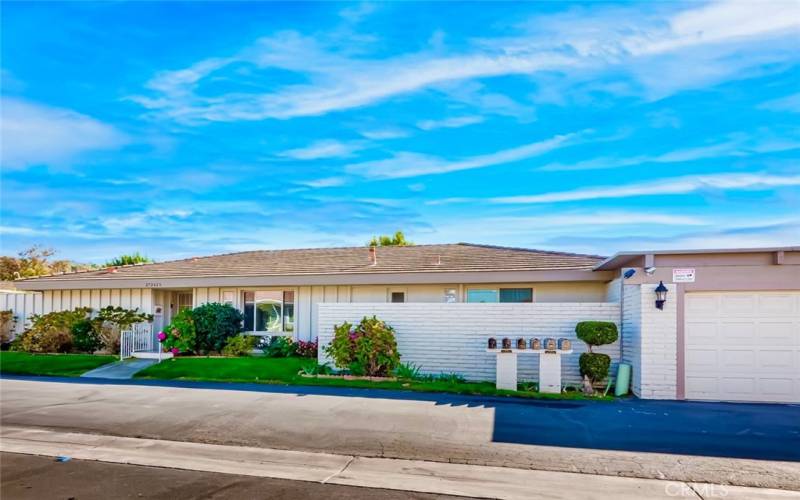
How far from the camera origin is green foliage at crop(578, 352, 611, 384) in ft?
42.8

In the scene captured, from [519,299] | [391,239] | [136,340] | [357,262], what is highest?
[391,239]

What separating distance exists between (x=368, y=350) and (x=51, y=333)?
1331 centimetres

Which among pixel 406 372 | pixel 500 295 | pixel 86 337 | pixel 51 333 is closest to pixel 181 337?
pixel 86 337

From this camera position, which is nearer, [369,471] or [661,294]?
[369,471]

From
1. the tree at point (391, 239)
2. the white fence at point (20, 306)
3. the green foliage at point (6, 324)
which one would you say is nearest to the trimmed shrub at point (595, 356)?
the white fence at point (20, 306)

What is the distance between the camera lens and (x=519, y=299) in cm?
1830

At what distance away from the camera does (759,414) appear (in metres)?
10.2

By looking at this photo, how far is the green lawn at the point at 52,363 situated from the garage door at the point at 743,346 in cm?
1602

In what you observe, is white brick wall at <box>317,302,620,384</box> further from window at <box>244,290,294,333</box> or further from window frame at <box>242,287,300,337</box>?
window at <box>244,290,294,333</box>

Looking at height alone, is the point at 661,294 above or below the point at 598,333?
above

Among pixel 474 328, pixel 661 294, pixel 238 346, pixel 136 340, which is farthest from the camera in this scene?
pixel 136 340

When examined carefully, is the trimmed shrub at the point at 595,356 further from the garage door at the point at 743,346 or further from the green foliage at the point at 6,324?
the green foliage at the point at 6,324

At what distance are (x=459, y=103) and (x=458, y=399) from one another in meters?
8.15

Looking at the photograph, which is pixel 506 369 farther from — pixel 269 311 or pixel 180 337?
pixel 180 337
